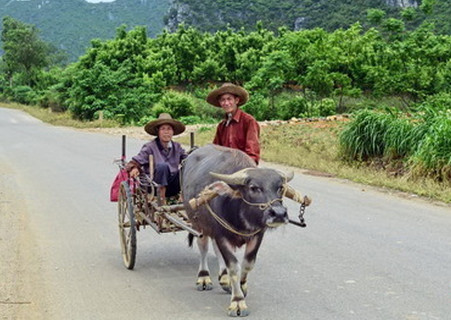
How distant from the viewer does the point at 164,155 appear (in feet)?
23.9

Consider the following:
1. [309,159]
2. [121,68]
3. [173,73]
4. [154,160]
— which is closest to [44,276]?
[154,160]

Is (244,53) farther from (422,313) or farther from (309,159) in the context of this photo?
(422,313)

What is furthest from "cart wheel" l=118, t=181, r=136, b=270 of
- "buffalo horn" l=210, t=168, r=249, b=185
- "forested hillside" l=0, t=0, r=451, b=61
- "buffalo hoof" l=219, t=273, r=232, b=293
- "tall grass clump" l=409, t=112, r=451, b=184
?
"forested hillside" l=0, t=0, r=451, b=61

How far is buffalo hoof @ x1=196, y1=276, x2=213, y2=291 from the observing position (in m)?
6.23

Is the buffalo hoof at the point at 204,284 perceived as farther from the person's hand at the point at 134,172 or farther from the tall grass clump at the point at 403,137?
the tall grass clump at the point at 403,137

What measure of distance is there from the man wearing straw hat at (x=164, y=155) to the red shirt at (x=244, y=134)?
0.75 m

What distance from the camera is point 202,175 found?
19.4 ft

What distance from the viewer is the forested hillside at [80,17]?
5600 inches

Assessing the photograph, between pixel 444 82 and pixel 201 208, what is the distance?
20.2 metres

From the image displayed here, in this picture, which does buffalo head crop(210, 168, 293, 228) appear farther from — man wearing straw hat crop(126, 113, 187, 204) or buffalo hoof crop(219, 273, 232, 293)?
man wearing straw hat crop(126, 113, 187, 204)

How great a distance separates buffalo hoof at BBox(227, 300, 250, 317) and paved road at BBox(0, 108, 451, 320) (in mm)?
91

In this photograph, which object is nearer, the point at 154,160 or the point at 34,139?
the point at 154,160

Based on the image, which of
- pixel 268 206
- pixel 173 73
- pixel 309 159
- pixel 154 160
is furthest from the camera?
pixel 173 73

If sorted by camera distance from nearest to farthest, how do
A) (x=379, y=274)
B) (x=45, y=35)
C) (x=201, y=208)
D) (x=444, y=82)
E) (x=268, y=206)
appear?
(x=268, y=206)
(x=201, y=208)
(x=379, y=274)
(x=444, y=82)
(x=45, y=35)
